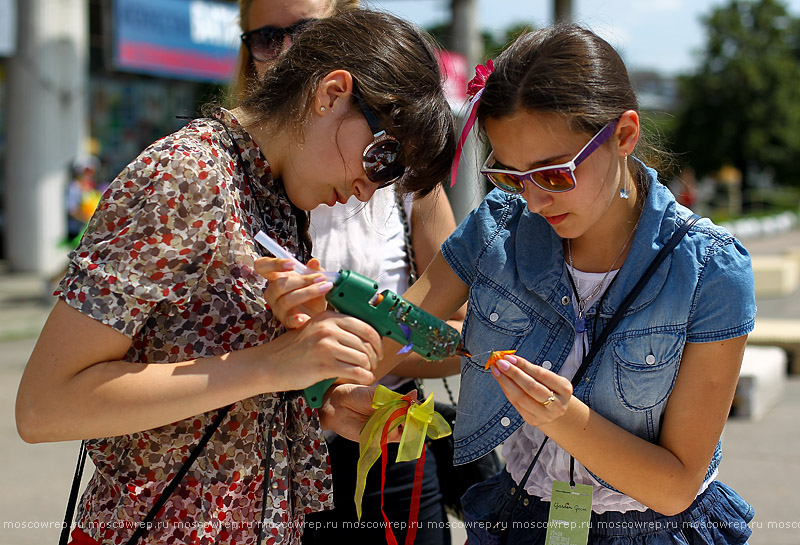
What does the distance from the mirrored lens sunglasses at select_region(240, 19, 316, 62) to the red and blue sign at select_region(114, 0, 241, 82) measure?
12.6 meters

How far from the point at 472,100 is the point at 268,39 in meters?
0.78

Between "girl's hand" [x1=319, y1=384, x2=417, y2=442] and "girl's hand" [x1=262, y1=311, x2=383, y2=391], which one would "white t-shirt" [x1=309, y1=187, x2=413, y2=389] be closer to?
"girl's hand" [x1=319, y1=384, x2=417, y2=442]

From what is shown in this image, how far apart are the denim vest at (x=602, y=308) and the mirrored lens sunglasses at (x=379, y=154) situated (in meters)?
0.40

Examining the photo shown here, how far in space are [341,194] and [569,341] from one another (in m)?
0.65

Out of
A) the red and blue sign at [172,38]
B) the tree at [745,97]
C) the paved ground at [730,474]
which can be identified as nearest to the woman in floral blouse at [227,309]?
the paved ground at [730,474]

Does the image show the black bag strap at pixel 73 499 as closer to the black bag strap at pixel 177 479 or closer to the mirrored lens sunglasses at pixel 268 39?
the black bag strap at pixel 177 479

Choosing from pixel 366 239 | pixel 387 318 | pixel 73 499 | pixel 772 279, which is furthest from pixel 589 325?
pixel 772 279

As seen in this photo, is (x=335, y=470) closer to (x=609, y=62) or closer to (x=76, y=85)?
(x=609, y=62)

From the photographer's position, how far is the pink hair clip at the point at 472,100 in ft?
6.52

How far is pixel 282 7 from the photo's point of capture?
Result: 252 cm

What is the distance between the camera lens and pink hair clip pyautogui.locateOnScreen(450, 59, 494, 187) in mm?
1987

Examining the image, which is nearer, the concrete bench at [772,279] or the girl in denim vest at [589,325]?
the girl in denim vest at [589,325]

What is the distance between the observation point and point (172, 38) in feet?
52.0

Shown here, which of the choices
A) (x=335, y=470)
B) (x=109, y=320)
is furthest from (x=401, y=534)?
(x=109, y=320)
